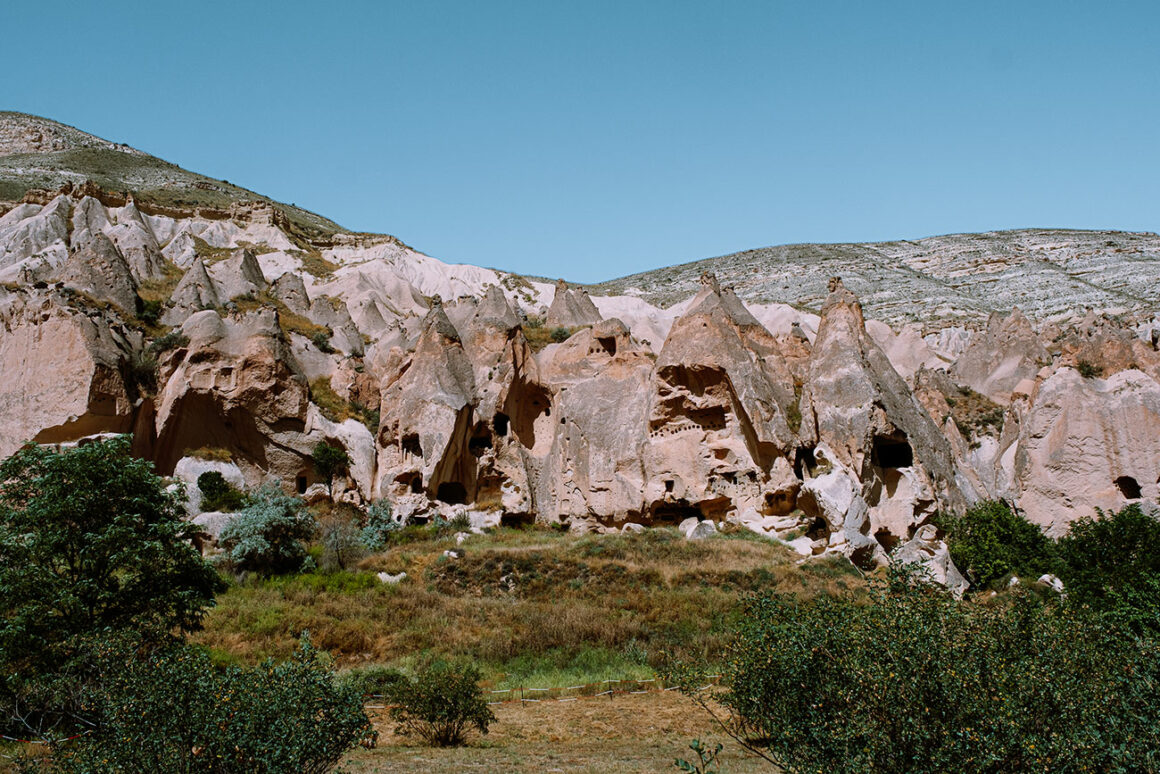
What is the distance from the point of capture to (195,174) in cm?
9031

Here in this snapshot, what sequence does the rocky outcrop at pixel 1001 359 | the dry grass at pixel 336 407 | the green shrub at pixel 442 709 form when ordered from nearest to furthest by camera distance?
the green shrub at pixel 442 709 < the dry grass at pixel 336 407 < the rocky outcrop at pixel 1001 359

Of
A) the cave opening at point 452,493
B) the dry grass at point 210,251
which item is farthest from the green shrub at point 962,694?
the dry grass at point 210,251

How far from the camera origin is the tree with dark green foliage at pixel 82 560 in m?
10.1

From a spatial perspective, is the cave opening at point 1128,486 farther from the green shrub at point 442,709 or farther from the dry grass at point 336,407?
the dry grass at point 336,407

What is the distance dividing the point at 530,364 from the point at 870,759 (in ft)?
88.8

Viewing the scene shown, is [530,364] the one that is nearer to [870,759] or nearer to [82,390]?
[82,390]

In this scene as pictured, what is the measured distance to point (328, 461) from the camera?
2653 cm

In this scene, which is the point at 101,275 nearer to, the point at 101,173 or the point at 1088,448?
the point at 1088,448

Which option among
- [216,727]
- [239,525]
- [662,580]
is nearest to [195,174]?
[239,525]

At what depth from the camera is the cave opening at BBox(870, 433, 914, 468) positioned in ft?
76.5

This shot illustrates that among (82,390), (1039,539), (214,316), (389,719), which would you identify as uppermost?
(214,316)

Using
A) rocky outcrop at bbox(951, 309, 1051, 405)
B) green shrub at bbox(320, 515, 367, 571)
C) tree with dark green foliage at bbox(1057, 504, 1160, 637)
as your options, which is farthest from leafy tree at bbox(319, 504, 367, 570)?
rocky outcrop at bbox(951, 309, 1051, 405)

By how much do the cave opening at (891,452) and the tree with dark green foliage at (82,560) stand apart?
18.3m

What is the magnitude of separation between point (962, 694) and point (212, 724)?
5.40 m
